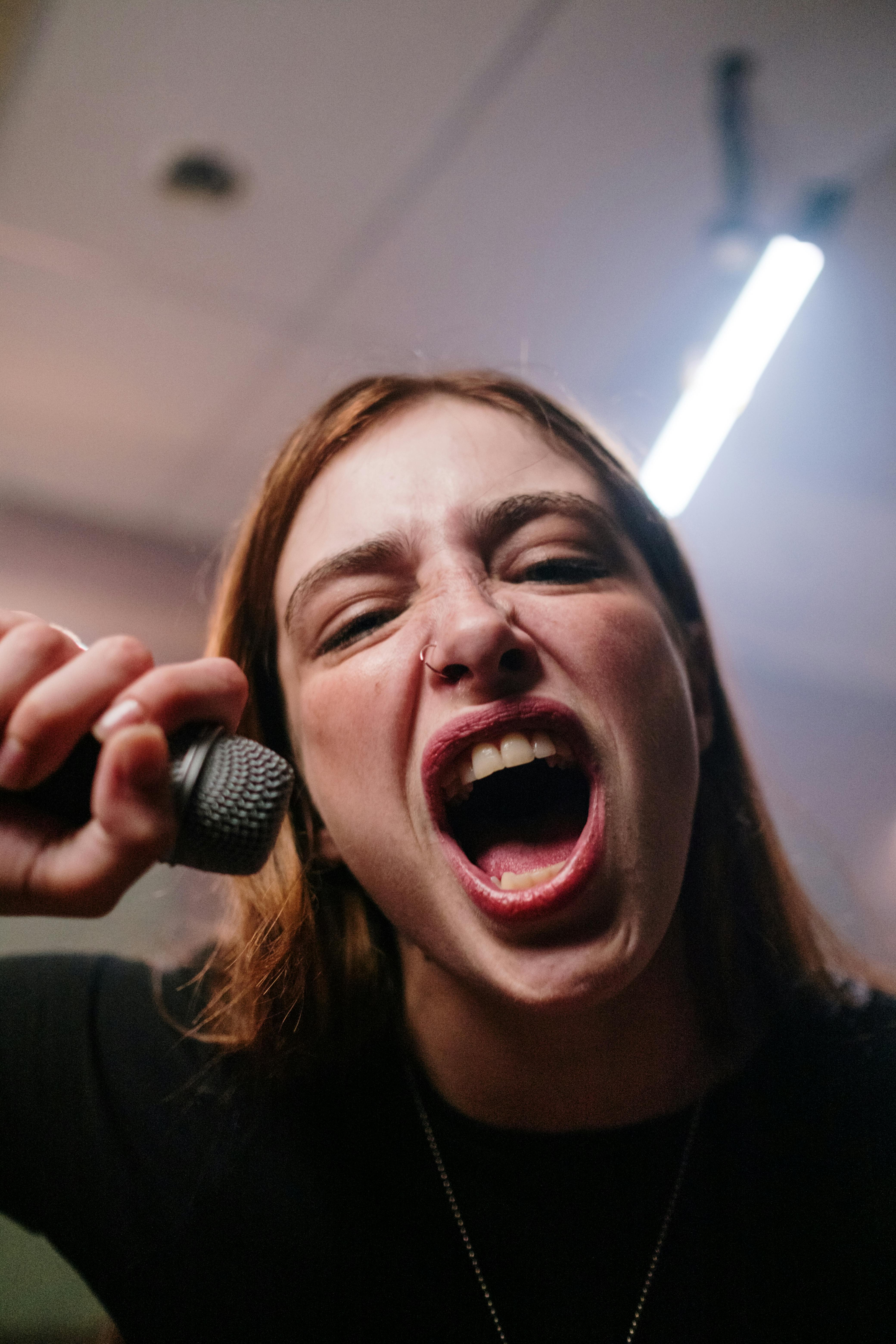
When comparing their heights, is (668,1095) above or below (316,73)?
below

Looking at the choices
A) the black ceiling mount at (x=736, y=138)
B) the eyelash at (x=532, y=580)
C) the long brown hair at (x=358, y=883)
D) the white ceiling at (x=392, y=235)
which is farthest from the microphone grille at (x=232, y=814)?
the black ceiling mount at (x=736, y=138)

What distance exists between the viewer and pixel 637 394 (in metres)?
2.45

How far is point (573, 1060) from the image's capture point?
0.92m

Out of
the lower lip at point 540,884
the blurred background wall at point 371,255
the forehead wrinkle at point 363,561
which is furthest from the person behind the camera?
the blurred background wall at point 371,255

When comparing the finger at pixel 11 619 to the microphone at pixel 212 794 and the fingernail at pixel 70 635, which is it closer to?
the fingernail at pixel 70 635

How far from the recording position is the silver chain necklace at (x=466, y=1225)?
32.4 inches

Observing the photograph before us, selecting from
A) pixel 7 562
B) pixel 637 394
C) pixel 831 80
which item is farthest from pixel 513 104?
pixel 7 562

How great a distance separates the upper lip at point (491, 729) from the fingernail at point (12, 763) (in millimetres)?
399

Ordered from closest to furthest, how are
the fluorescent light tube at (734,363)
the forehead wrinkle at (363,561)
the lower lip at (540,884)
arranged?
the lower lip at (540,884)
the forehead wrinkle at (363,561)
the fluorescent light tube at (734,363)

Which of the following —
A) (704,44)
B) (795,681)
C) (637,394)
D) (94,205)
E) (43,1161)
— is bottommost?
(43,1161)

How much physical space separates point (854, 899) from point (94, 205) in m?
2.40

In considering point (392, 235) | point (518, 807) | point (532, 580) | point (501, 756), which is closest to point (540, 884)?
point (501, 756)

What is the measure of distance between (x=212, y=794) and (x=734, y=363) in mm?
1879

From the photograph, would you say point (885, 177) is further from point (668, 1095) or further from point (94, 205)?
point (668, 1095)
